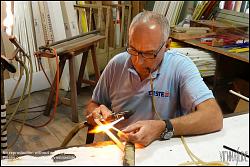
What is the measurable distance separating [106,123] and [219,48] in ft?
5.73

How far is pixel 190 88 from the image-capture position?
4.72 feet

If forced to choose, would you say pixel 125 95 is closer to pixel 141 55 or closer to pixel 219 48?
pixel 141 55

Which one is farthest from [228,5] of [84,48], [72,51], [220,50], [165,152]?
[165,152]

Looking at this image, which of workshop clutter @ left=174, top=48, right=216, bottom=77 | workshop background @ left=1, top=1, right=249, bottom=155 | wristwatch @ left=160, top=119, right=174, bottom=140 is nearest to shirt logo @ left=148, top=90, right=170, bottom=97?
wristwatch @ left=160, top=119, right=174, bottom=140

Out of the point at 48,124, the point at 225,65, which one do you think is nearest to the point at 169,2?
the point at 225,65

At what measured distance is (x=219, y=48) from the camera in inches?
109

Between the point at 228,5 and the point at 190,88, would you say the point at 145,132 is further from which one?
the point at 228,5

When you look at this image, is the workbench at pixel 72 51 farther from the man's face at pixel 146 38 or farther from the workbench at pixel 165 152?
the workbench at pixel 165 152

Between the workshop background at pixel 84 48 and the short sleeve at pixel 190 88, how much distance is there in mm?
1119

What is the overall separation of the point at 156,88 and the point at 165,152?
0.43m

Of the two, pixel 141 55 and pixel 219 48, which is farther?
pixel 219 48

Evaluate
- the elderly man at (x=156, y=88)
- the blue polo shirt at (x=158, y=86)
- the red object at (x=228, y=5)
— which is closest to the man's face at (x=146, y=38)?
the elderly man at (x=156, y=88)

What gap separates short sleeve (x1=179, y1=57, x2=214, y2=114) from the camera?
140 centimetres

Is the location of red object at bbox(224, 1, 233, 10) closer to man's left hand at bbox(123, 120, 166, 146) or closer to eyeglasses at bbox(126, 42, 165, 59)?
eyeglasses at bbox(126, 42, 165, 59)
